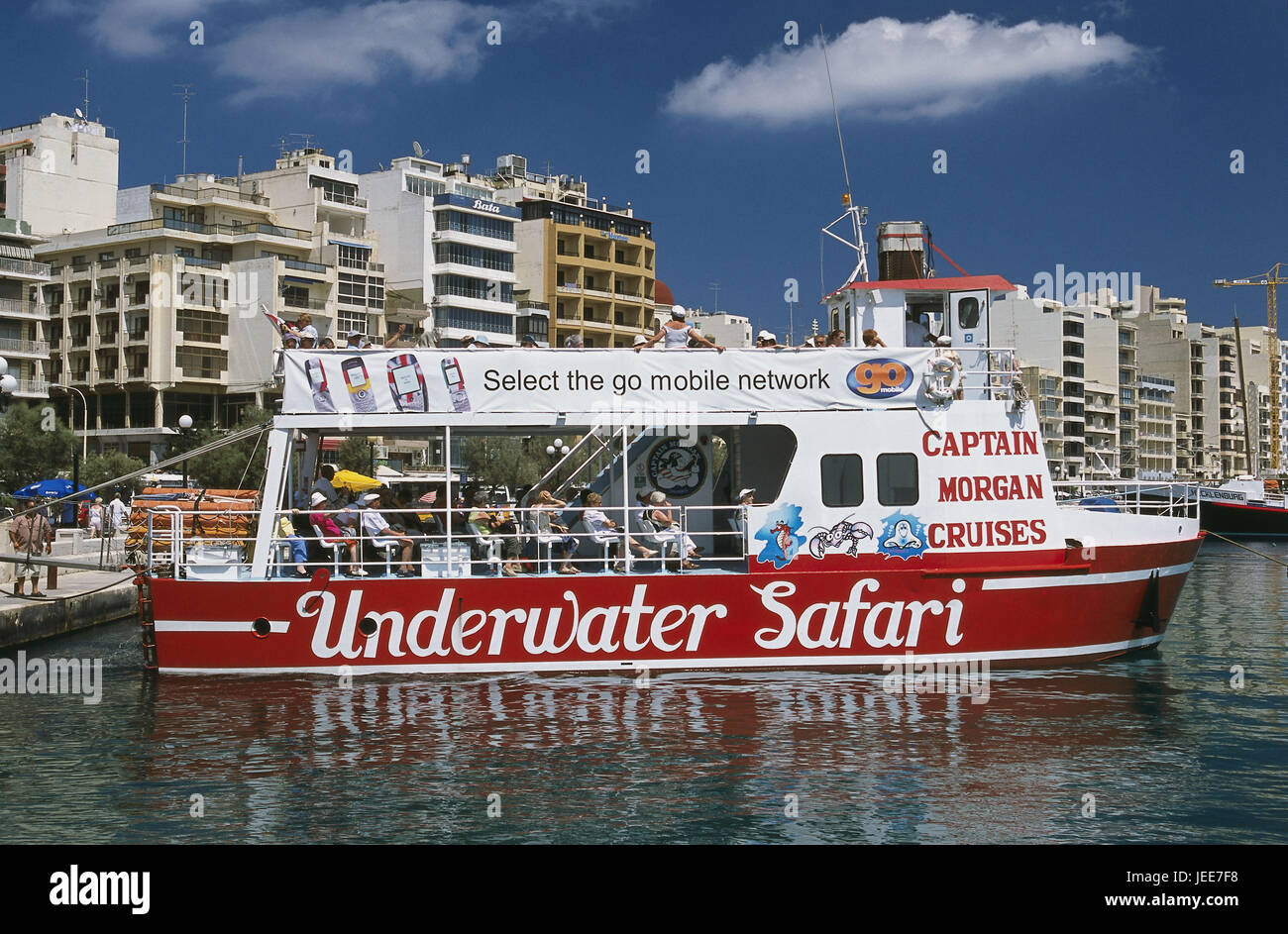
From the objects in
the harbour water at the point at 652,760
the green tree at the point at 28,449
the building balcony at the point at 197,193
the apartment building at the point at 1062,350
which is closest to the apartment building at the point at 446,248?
the building balcony at the point at 197,193

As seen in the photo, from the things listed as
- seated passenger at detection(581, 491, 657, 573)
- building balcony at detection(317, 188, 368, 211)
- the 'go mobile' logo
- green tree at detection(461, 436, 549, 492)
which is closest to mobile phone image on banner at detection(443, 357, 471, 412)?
seated passenger at detection(581, 491, 657, 573)

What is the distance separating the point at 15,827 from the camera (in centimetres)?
1003

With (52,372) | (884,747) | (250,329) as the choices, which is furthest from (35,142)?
(884,747)

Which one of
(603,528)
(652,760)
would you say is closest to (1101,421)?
(603,528)

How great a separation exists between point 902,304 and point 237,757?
11399 mm

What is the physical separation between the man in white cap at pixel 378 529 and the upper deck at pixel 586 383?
103 centimetres

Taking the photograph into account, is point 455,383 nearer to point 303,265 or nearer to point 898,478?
point 898,478

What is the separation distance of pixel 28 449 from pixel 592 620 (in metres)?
46.7

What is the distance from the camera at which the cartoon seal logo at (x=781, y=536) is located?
15.8 metres

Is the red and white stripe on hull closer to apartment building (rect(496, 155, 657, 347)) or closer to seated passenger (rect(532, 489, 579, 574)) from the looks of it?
seated passenger (rect(532, 489, 579, 574))

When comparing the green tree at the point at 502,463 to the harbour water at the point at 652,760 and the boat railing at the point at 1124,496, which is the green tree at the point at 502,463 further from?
the harbour water at the point at 652,760

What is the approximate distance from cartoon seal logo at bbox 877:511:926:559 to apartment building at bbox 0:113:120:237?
229 feet

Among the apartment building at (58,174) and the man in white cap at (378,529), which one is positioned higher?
the apartment building at (58,174)

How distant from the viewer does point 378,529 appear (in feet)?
53.1
